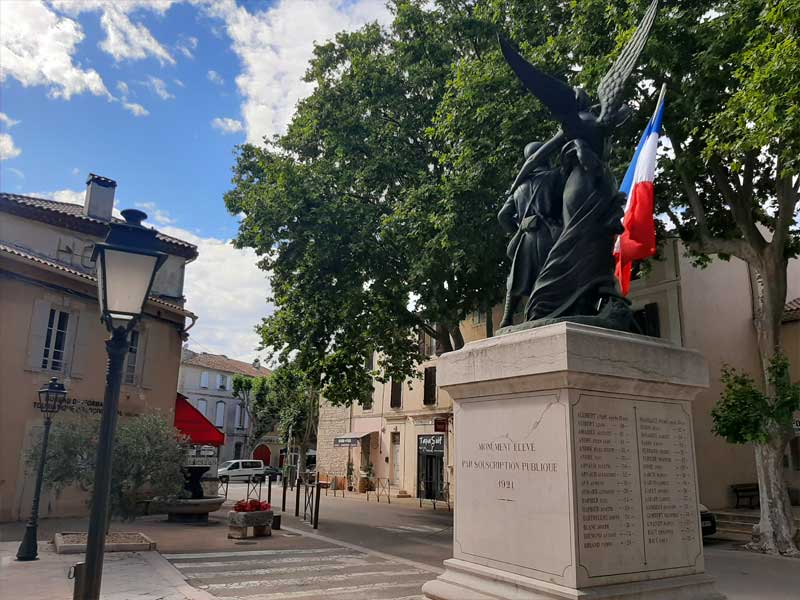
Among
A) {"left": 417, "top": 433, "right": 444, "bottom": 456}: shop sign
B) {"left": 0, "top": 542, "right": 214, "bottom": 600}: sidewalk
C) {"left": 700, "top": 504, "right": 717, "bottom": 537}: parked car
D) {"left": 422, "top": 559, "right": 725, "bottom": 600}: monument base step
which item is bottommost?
{"left": 0, "top": 542, "right": 214, "bottom": 600}: sidewalk

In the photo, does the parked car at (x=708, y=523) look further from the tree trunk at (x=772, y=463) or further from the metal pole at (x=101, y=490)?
the metal pole at (x=101, y=490)

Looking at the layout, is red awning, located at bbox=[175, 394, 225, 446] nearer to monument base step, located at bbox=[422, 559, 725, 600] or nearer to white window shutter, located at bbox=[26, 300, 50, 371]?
white window shutter, located at bbox=[26, 300, 50, 371]

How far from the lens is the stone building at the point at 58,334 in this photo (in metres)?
15.8

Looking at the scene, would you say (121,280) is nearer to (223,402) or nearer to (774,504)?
(774,504)

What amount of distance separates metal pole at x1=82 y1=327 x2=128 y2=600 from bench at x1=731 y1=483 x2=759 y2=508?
21281 mm

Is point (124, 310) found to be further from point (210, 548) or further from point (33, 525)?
point (210, 548)

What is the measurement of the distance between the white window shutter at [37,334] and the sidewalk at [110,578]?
6581 mm

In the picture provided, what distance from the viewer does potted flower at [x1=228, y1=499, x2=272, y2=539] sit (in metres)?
13.6

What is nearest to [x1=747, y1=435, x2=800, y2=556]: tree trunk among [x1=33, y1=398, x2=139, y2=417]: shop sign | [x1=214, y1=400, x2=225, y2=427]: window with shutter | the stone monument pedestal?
the stone monument pedestal

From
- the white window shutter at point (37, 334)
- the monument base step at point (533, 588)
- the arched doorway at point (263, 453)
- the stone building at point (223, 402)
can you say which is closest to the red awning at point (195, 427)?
the white window shutter at point (37, 334)

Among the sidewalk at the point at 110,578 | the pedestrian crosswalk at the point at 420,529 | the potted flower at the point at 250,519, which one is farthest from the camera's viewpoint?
the pedestrian crosswalk at the point at 420,529

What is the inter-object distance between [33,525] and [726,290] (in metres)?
21.6

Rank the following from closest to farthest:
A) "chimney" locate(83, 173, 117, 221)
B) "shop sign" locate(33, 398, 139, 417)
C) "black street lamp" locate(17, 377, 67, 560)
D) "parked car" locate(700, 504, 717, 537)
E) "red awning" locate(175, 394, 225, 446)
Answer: "black street lamp" locate(17, 377, 67, 560) → "shop sign" locate(33, 398, 139, 417) → "parked car" locate(700, 504, 717, 537) → "red awning" locate(175, 394, 225, 446) → "chimney" locate(83, 173, 117, 221)

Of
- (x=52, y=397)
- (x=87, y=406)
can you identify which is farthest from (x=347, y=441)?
(x=52, y=397)
